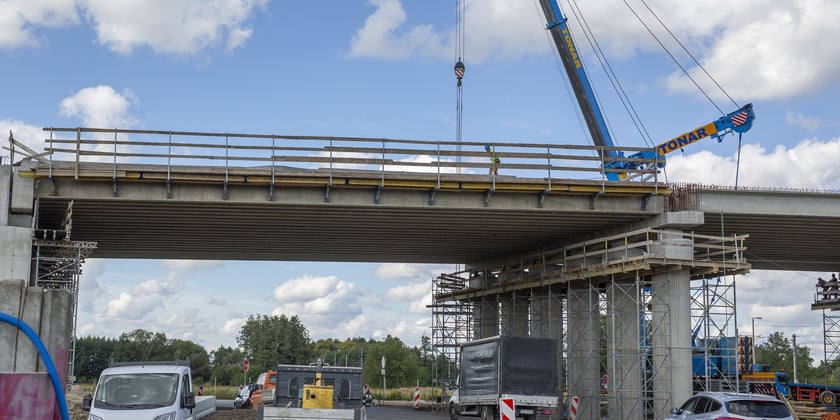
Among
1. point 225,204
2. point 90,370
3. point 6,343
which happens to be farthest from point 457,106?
point 90,370

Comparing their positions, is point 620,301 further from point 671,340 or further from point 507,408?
point 507,408

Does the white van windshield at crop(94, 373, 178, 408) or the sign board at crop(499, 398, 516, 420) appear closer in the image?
the white van windshield at crop(94, 373, 178, 408)

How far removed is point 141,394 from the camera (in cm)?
1730

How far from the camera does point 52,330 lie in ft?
85.7

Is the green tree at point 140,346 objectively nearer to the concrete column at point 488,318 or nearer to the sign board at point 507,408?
the concrete column at point 488,318

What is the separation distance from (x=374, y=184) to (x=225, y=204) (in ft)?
16.4

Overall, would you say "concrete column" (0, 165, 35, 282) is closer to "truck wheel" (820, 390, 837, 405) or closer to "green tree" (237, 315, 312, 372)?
"truck wheel" (820, 390, 837, 405)

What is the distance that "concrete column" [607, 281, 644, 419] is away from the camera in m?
31.5

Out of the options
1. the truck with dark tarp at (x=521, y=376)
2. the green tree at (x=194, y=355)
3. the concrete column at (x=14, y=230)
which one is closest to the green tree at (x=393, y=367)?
the green tree at (x=194, y=355)

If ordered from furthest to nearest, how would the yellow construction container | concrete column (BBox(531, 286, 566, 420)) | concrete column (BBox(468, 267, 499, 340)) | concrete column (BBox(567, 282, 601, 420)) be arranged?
1. concrete column (BBox(468, 267, 499, 340))
2. concrete column (BBox(531, 286, 566, 420))
3. concrete column (BBox(567, 282, 601, 420))
4. the yellow construction container

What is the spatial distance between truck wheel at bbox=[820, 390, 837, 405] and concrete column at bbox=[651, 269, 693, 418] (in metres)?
10.1

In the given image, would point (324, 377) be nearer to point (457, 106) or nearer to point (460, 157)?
point (460, 157)

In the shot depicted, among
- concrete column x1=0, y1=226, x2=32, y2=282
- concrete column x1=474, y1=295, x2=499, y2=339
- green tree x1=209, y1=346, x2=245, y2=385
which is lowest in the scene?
green tree x1=209, y1=346, x2=245, y2=385

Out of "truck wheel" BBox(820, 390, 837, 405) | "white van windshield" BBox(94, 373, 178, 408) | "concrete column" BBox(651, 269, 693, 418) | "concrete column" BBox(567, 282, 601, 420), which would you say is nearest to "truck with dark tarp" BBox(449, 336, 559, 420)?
"concrete column" BBox(651, 269, 693, 418)
